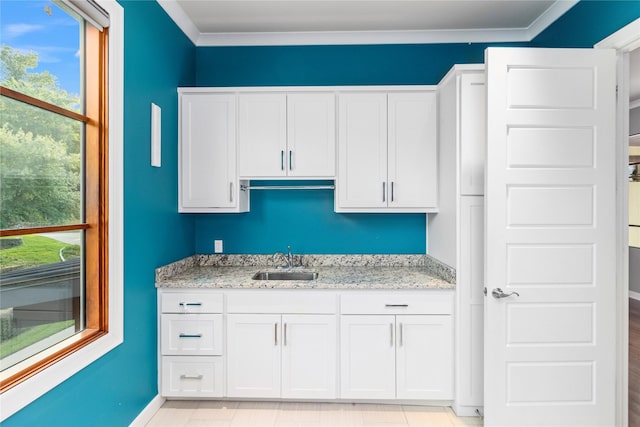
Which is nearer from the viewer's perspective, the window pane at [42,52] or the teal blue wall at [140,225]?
the window pane at [42,52]

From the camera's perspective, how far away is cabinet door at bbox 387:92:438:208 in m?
2.89

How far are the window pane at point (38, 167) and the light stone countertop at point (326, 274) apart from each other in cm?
94

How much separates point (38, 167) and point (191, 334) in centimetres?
146

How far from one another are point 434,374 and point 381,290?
65 centimetres

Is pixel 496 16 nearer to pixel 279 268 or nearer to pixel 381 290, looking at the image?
pixel 381 290

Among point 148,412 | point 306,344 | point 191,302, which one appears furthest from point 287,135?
point 148,412

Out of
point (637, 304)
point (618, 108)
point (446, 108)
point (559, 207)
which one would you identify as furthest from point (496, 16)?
point (637, 304)

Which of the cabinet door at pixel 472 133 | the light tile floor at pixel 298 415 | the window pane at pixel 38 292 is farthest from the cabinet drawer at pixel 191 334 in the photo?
the cabinet door at pixel 472 133

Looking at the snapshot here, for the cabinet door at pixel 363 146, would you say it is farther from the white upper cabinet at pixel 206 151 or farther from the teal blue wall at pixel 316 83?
the white upper cabinet at pixel 206 151

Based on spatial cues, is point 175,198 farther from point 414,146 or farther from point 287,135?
point 414,146

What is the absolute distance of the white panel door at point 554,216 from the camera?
2166 millimetres

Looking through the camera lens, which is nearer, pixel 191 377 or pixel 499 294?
pixel 499 294

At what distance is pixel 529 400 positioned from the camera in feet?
7.29

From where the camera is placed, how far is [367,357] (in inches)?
102
